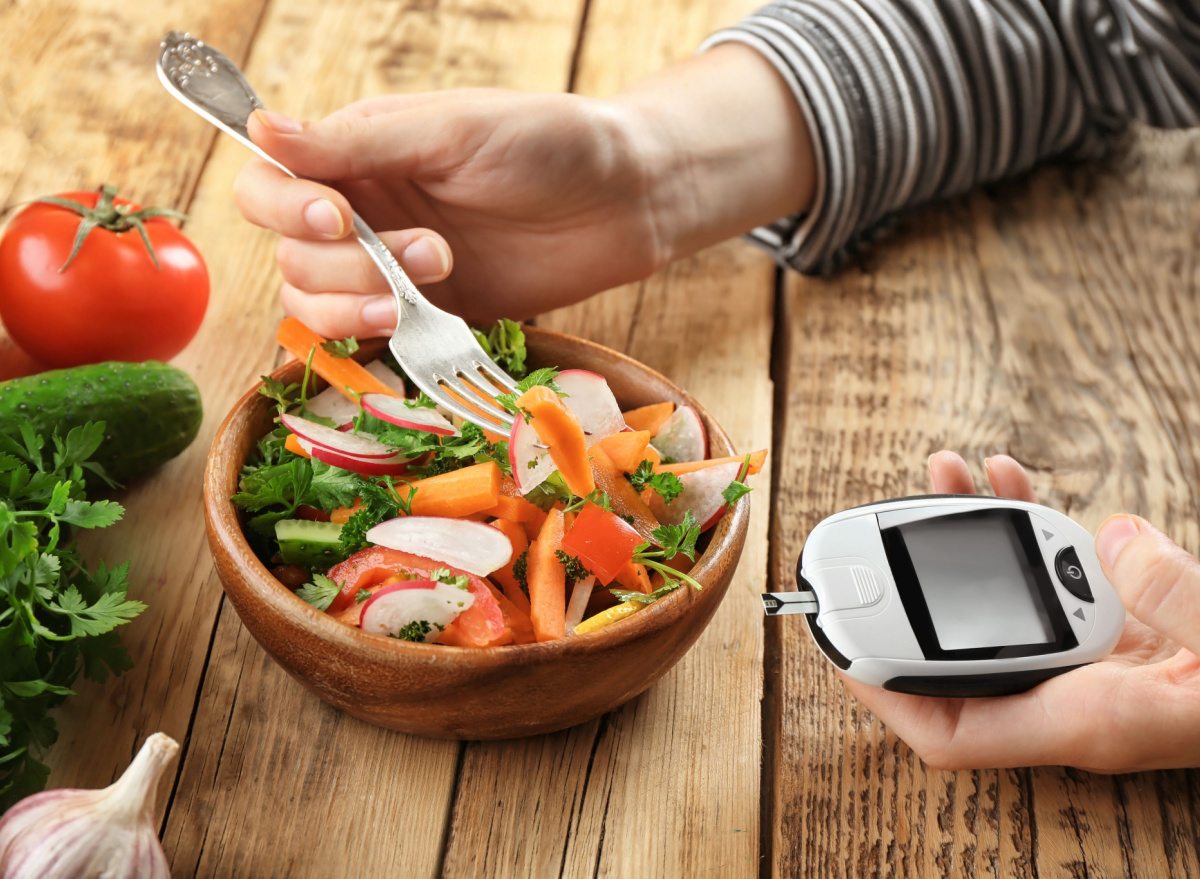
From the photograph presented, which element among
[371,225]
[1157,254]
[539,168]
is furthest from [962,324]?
[371,225]

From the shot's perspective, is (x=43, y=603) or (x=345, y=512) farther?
(x=345, y=512)

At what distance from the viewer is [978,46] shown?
1.99 meters

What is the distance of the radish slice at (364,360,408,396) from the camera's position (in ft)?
4.50

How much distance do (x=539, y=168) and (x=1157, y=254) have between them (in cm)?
128

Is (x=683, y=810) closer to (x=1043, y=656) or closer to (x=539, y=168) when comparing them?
(x=1043, y=656)

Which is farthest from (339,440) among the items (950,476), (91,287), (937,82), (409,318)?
(937,82)

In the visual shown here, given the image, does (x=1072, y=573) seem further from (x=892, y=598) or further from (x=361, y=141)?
(x=361, y=141)

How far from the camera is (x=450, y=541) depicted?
1.08 m

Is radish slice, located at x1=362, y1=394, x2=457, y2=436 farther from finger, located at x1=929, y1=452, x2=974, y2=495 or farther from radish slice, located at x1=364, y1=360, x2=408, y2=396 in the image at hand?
finger, located at x1=929, y1=452, x2=974, y2=495

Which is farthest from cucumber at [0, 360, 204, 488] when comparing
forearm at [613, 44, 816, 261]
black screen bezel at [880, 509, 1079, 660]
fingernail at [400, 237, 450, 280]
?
black screen bezel at [880, 509, 1079, 660]

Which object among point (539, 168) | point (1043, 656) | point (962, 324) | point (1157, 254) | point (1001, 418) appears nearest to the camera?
point (1043, 656)

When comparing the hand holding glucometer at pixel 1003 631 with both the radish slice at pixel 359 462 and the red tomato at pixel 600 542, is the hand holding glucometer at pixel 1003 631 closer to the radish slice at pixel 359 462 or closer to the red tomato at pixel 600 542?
the red tomato at pixel 600 542

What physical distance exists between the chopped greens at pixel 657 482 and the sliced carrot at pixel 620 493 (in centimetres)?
1

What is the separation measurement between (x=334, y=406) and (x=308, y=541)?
0.26m
